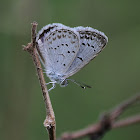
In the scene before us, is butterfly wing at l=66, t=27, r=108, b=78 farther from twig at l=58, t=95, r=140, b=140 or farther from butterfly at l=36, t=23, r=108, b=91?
twig at l=58, t=95, r=140, b=140

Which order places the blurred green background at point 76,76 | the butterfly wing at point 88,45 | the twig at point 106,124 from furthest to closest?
the blurred green background at point 76,76
the butterfly wing at point 88,45
the twig at point 106,124

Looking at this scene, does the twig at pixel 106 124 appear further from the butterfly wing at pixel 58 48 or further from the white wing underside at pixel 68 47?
the butterfly wing at pixel 58 48

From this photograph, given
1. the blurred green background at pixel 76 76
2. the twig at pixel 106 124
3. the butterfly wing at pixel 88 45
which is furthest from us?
the blurred green background at pixel 76 76

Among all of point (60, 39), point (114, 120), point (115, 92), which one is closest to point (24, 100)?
point (60, 39)

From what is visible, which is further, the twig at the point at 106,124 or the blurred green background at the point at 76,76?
the blurred green background at the point at 76,76

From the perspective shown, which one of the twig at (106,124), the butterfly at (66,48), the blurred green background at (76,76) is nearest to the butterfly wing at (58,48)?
the butterfly at (66,48)

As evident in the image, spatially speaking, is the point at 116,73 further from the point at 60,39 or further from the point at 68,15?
the point at 60,39

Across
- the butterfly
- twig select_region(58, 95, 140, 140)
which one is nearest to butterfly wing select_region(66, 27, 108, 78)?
the butterfly

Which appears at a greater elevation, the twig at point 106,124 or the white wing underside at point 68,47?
the white wing underside at point 68,47
